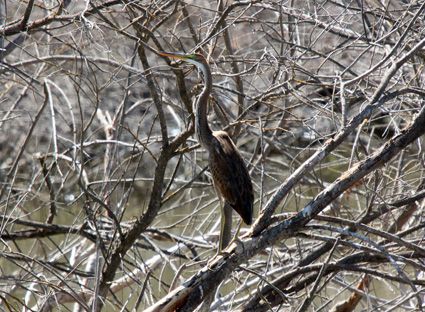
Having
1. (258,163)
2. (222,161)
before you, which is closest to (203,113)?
(222,161)

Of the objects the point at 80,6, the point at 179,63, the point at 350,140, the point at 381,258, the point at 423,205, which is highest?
the point at 80,6

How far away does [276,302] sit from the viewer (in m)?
4.75

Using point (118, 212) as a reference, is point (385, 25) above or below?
above

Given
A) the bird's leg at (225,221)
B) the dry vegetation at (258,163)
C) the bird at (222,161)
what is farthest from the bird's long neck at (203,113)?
the bird's leg at (225,221)

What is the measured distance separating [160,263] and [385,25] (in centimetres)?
240

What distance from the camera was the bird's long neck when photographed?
474 centimetres

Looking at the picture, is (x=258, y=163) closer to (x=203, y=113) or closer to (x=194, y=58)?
(x=203, y=113)

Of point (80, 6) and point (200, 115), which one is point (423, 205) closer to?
point (200, 115)

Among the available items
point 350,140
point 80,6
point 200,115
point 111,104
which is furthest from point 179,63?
point 111,104

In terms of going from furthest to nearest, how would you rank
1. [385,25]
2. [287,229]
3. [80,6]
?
[80,6]
[385,25]
[287,229]

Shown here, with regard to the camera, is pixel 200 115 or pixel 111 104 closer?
pixel 200 115

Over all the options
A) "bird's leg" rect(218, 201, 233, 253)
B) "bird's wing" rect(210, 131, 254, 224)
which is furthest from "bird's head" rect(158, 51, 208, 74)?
"bird's leg" rect(218, 201, 233, 253)

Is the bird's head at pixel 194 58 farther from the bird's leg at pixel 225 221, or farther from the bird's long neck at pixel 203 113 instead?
the bird's leg at pixel 225 221

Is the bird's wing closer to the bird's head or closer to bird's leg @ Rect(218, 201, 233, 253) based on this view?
bird's leg @ Rect(218, 201, 233, 253)
